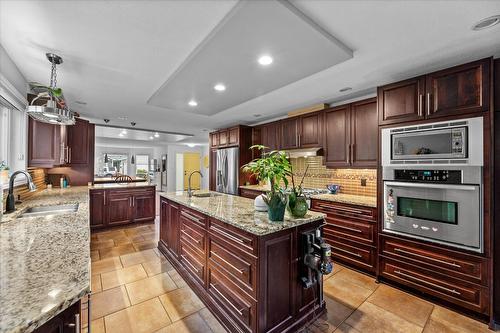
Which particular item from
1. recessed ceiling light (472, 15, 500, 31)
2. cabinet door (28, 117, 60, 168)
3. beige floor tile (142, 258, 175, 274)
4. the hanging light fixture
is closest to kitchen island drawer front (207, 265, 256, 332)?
beige floor tile (142, 258, 175, 274)

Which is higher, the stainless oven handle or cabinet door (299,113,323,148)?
cabinet door (299,113,323,148)

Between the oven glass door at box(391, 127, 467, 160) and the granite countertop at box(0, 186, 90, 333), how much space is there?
Result: 9.35 ft

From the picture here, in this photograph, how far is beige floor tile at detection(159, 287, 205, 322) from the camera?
200 centimetres

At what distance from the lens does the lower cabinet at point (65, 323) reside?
0.76m

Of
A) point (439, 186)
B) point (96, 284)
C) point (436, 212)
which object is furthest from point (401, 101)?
point (96, 284)

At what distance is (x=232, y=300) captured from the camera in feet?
5.90

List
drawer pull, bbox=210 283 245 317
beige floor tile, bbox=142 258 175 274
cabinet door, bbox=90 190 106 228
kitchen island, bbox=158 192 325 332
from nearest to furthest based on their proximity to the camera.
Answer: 1. kitchen island, bbox=158 192 325 332
2. drawer pull, bbox=210 283 245 317
3. beige floor tile, bbox=142 258 175 274
4. cabinet door, bbox=90 190 106 228

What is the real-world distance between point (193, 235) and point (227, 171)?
2800 mm

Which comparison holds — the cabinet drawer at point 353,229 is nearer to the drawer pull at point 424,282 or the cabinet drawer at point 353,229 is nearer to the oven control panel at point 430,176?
the drawer pull at point 424,282

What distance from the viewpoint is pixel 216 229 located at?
2.00 meters

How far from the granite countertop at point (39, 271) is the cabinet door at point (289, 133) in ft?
10.7

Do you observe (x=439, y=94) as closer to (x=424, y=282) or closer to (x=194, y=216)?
(x=424, y=282)

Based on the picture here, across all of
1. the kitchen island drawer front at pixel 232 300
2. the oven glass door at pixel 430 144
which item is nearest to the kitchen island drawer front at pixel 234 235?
the kitchen island drawer front at pixel 232 300

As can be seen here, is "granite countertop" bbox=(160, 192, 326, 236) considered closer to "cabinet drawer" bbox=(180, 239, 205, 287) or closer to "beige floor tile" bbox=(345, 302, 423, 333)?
"cabinet drawer" bbox=(180, 239, 205, 287)
